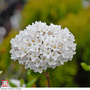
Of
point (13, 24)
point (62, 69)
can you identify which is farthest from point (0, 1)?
point (62, 69)

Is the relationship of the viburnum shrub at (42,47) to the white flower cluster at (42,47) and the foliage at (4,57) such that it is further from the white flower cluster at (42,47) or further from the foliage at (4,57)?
the foliage at (4,57)

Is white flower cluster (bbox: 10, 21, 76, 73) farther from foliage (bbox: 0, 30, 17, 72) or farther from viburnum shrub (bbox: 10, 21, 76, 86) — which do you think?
foliage (bbox: 0, 30, 17, 72)

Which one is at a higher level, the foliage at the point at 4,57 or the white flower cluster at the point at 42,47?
the foliage at the point at 4,57

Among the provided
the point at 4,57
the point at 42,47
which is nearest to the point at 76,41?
the point at 4,57

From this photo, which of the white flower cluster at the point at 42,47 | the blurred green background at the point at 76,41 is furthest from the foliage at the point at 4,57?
the white flower cluster at the point at 42,47

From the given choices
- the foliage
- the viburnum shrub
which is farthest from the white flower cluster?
the foliage

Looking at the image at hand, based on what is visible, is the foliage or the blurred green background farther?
the blurred green background

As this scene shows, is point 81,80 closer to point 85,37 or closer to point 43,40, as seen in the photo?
point 85,37
